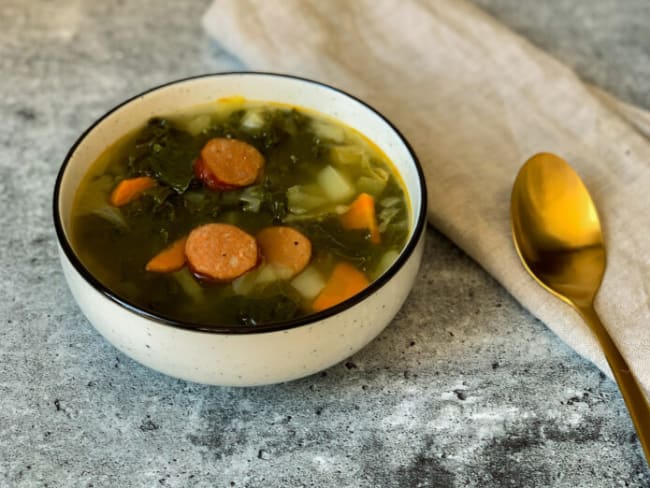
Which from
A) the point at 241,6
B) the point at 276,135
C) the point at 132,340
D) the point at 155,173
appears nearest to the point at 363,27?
the point at 241,6

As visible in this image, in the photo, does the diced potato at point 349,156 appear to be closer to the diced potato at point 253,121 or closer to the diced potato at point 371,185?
the diced potato at point 371,185

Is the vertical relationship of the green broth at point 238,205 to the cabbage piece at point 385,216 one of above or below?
below

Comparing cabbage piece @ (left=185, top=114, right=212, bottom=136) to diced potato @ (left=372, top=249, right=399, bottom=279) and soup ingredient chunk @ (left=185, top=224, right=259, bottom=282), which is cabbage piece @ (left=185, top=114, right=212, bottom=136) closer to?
soup ingredient chunk @ (left=185, top=224, right=259, bottom=282)

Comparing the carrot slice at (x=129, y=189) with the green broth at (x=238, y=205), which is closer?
the green broth at (x=238, y=205)

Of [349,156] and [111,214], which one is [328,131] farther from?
[111,214]

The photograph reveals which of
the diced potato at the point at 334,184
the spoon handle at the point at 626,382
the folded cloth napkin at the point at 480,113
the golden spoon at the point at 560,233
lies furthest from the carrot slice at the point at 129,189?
the spoon handle at the point at 626,382

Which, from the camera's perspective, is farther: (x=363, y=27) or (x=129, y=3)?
(x=129, y=3)

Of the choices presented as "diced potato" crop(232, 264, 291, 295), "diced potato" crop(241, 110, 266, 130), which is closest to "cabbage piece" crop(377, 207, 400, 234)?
"diced potato" crop(232, 264, 291, 295)

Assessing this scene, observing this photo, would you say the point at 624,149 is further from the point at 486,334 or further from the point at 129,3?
the point at 129,3
